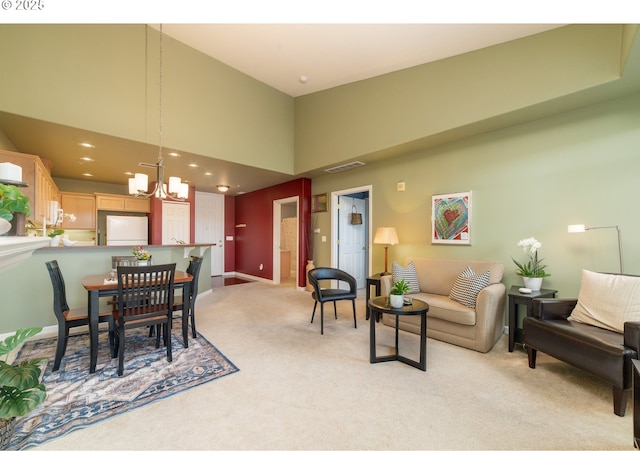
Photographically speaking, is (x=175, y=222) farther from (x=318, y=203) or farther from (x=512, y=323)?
(x=512, y=323)

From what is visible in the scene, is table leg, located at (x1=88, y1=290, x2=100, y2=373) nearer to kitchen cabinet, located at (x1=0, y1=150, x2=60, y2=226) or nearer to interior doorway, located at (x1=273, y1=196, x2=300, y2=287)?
kitchen cabinet, located at (x1=0, y1=150, x2=60, y2=226)

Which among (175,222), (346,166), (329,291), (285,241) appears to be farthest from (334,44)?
(285,241)

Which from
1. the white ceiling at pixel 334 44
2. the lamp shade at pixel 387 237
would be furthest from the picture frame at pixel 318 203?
the white ceiling at pixel 334 44

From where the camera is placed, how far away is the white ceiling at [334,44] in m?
3.01

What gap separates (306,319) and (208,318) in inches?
55.4

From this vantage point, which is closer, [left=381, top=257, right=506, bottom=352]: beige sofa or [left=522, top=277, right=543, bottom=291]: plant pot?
[left=381, top=257, right=506, bottom=352]: beige sofa

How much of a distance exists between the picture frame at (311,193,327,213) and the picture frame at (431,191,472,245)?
237 centimetres

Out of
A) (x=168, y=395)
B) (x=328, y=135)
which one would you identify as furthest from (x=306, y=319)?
(x=328, y=135)

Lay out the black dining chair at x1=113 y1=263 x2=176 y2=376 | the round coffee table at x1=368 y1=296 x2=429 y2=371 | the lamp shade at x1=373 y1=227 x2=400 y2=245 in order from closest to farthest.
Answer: the black dining chair at x1=113 y1=263 x2=176 y2=376 < the round coffee table at x1=368 y1=296 x2=429 y2=371 < the lamp shade at x1=373 y1=227 x2=400 y2=245

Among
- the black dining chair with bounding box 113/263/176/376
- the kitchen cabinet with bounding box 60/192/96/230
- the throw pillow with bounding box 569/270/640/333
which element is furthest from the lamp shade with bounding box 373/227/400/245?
the kitchen cabinet with bounding box 60/192/96/230

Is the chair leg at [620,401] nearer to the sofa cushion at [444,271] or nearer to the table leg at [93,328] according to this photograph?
the sofa cushion at [444,271]

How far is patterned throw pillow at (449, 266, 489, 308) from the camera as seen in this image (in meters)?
2.86

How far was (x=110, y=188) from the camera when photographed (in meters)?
6.50

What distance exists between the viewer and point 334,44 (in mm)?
3609
